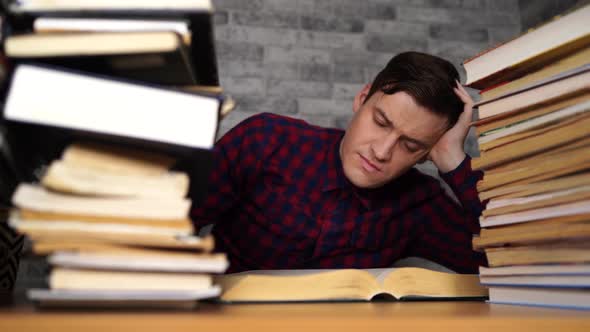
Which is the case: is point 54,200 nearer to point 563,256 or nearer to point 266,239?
point 563,256

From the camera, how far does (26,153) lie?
50 centimetres

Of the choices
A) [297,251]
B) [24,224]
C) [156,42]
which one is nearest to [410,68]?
[297,251]

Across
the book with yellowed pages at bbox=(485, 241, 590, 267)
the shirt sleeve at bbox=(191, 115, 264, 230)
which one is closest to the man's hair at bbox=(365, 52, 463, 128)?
the shirt sleeve at bbox=(191, 115, 264, 230)

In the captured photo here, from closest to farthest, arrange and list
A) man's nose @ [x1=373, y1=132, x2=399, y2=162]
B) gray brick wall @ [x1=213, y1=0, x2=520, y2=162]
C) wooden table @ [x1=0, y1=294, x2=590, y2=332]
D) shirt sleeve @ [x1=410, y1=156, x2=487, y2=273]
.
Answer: wooden table @ [x1=0, y1=294, x2=590, y2=332] < man's nose @ [x1=373, y1=132, x2=399, y2=162] < shirt sleeve @ [x1=410, y1=156, x2=487, y2=273] < gray brick wall @ [x1=213, y1=0, x2=520, y2=162]

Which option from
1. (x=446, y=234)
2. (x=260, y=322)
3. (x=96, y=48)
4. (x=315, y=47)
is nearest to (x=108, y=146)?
(x=96, y=48)

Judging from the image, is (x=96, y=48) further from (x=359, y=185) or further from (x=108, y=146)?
(x=359, y=185)

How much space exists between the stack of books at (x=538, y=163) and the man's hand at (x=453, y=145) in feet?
1.77

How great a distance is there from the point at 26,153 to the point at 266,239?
0.86 metres

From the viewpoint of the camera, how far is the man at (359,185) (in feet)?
3.95

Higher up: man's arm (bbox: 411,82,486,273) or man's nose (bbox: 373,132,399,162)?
man's nose (bbox: 373,132,399,162)

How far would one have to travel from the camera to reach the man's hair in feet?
3.89

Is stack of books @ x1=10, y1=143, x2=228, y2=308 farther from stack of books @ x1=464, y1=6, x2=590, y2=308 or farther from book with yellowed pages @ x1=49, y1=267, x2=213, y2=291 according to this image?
stack of books @ x1=464, y1=6, x2=590, y2=308

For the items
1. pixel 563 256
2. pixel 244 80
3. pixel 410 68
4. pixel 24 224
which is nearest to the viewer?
pixel 24 224

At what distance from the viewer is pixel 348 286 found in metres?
0.67
